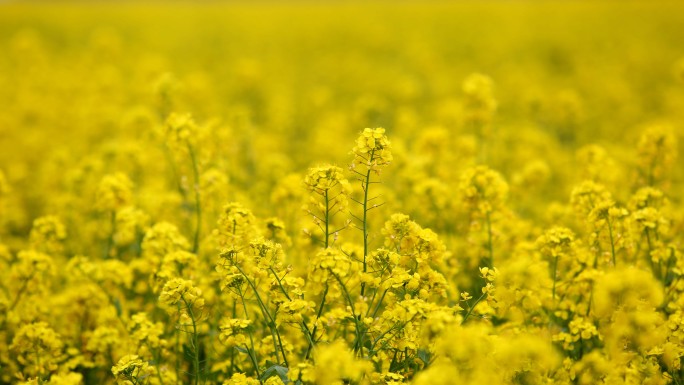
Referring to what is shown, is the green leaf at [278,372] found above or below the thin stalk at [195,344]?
below

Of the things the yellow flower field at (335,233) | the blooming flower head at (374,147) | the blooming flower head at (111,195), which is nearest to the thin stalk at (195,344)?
the yellow flower field at (335,233)

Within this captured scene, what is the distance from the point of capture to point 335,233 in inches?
123

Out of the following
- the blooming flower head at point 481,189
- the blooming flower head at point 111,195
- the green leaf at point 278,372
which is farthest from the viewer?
the blooming flower head at point 111,195

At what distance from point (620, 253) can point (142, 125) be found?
5146mm

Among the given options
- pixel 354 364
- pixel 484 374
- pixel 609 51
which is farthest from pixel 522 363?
pixel 609 51

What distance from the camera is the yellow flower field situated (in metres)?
2.92

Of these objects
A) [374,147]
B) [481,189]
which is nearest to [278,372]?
[374,147]

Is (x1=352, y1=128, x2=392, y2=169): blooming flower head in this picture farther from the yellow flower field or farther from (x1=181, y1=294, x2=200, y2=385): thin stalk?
(x1=181, y1=294, x2=200, y2=385): thin stalk

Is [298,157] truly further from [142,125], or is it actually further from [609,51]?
[609,51]

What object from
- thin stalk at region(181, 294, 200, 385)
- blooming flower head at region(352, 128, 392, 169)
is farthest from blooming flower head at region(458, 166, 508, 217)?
thin stalk at region(181, 294, 200, 385)

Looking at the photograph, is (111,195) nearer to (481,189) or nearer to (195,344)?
(195,344)

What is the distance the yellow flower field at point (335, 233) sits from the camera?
292cm

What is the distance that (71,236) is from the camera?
562 centimetres

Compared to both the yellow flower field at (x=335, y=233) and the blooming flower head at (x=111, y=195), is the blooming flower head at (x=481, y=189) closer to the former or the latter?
the yellow flower field at (x=335, y=233)
